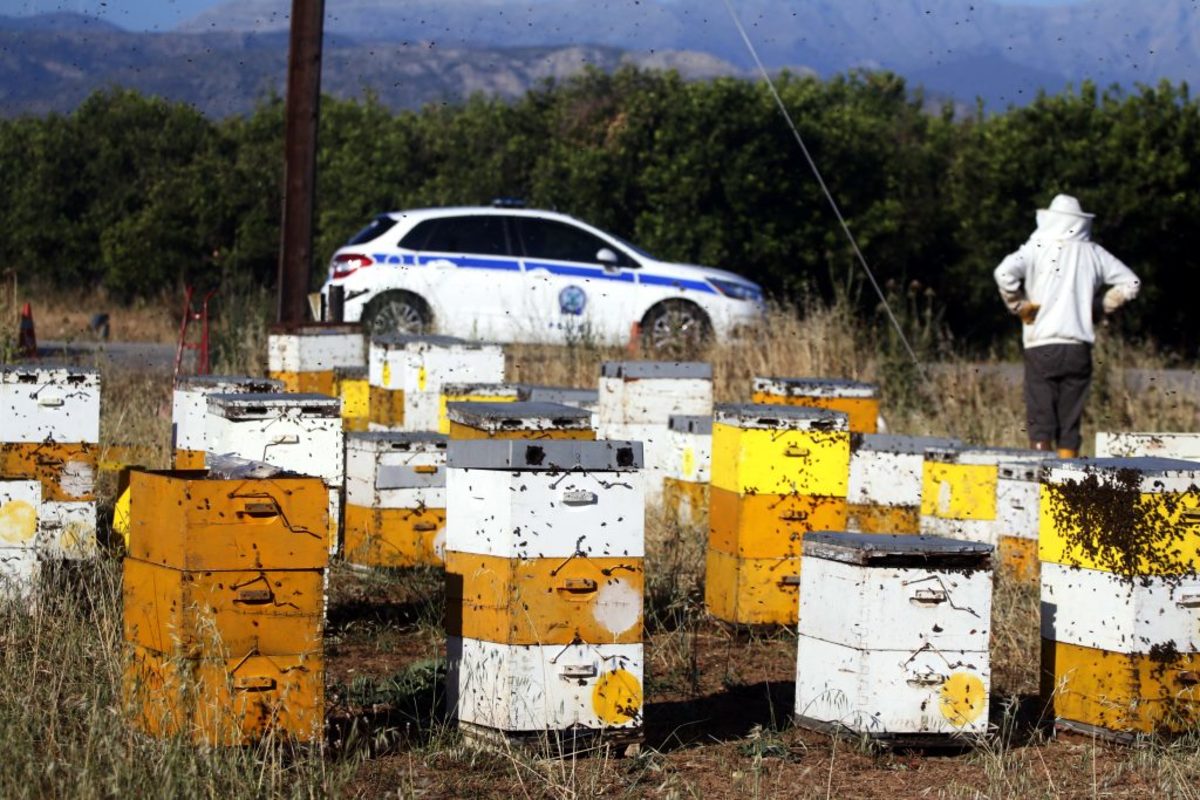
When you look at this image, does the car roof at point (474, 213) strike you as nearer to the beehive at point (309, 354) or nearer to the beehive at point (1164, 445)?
the beehive at point (309, 354)

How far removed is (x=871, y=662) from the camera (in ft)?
19.0

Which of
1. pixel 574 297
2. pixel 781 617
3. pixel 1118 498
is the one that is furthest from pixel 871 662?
pixel 574 297

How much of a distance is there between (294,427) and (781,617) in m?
2.51

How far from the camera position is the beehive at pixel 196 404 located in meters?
8.33

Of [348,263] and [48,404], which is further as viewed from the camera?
[348,263]

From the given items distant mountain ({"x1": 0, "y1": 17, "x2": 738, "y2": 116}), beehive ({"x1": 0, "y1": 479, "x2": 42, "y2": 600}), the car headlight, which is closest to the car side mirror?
the car headlight

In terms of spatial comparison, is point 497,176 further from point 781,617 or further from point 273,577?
point 273,577

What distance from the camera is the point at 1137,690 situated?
6.04 m

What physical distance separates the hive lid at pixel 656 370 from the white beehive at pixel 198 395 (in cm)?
213

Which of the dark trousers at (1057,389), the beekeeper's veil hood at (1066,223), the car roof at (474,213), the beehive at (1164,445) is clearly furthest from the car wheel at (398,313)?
the beehive at (1164,445)

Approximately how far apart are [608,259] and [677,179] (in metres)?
8.65

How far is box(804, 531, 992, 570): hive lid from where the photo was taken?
5.79m

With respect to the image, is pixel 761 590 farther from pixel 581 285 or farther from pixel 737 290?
pixel 737 290

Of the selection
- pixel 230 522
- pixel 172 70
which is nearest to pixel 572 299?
pixel 230 522
